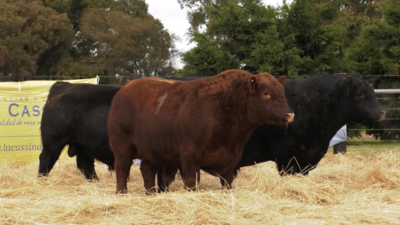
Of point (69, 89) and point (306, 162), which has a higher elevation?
point (69, 89)

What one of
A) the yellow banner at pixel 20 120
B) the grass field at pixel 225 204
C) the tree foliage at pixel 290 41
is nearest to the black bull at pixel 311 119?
the grass field at pixel 225 204

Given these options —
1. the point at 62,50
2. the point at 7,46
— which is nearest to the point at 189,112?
the point at 7,46

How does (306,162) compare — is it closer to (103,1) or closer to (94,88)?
(94,88)

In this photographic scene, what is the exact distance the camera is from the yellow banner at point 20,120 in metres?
9.12

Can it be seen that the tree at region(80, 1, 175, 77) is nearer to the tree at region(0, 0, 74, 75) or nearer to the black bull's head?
the tree at region(0, 0, 74, 75)

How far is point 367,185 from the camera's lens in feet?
19.6

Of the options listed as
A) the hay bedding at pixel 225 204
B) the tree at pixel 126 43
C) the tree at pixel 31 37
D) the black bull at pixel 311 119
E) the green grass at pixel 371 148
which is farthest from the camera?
the tree at pixel 126 43

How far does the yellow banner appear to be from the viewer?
9.12 m

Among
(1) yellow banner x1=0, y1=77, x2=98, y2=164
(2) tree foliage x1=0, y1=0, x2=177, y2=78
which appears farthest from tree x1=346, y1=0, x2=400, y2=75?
(2) tree foliage x1=0, y1=0, x2=177, y2=78

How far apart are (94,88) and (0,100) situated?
2.80 meters

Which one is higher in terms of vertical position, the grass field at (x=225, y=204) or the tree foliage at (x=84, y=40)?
the tree foliage at (x=84, y=40)

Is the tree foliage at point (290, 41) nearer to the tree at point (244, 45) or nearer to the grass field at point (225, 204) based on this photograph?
the tree at point (244, 45)

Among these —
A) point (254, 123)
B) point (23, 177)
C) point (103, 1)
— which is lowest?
point (23, 177)

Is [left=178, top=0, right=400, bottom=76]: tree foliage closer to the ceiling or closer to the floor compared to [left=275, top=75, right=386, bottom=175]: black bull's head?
closer to the ceiling
